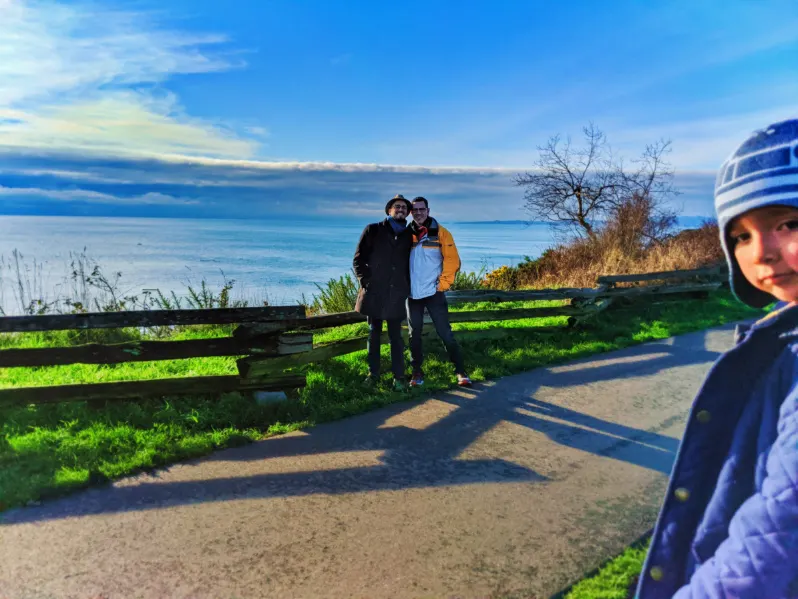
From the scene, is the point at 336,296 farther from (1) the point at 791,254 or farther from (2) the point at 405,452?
(1) the point at 791,254

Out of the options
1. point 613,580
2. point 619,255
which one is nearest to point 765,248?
point 613,580

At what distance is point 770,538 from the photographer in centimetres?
108

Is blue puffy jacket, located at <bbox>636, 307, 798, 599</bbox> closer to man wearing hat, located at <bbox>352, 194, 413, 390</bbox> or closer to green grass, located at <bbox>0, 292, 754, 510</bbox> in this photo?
green grass, located at <bbox>0, 292, 754, 510</bbox>

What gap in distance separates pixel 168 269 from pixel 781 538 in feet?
56.4

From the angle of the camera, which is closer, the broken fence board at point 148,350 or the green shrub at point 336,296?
the broken fence board at point 148,350

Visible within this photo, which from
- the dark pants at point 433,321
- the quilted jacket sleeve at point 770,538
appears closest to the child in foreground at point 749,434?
the quilted jacket sleeve at point 770,538

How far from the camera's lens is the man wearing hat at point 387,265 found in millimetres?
6621

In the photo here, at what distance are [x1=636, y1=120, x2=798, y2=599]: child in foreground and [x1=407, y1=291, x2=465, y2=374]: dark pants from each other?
17.8 ft

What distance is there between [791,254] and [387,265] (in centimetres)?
559

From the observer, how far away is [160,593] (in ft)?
10.5

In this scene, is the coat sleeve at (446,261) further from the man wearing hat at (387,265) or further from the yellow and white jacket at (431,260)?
the man wearing hat at (387,265)

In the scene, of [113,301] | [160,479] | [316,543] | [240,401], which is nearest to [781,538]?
[316,543]

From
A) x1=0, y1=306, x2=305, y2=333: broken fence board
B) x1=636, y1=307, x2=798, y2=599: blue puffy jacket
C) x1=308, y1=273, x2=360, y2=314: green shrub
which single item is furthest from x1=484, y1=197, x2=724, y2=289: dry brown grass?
x1=636, y1=307, x2=798, y2=599: blue puffy jacket

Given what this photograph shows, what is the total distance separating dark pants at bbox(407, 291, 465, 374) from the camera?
6820 millimetres
